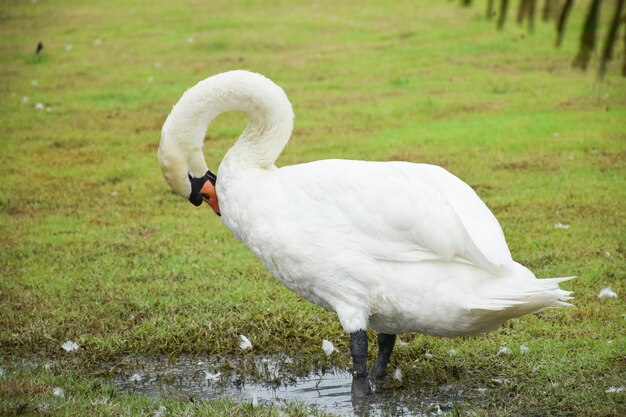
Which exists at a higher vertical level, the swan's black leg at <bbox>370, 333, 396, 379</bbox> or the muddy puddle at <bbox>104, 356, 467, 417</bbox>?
the swan's black leg at <bbox>370, 333, 396, 379</bbox>

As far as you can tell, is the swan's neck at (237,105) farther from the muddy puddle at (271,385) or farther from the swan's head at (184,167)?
the muddy puddle at (271,385)

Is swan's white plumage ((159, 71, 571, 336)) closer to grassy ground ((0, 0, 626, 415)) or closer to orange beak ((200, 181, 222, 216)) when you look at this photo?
orange beak ((200, 181, 222, 216))

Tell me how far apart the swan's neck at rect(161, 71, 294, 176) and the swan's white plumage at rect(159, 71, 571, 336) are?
28cm

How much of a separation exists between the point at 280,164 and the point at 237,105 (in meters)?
5.59

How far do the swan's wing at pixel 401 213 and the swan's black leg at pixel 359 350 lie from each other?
1.49 ft

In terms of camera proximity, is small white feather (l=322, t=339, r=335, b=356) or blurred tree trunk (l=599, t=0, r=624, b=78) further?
small white feather (l=322, t=339, r=335, b=356)

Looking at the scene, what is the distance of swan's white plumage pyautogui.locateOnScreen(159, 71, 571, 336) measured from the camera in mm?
4566

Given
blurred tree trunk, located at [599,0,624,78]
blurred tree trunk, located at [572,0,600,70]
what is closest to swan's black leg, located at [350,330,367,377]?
blurred tree trunk, located at [599,0,624,78]

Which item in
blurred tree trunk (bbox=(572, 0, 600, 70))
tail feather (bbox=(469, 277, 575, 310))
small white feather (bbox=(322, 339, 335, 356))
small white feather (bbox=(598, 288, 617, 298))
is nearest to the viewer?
blurred tree trunk (bbox=(572, 0, 600, 70))

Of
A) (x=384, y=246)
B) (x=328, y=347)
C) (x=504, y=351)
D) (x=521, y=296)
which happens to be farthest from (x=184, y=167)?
(x=504, y=351)

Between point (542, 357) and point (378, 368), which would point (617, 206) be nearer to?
point (542, 357)

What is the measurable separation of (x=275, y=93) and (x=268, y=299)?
6.39 ft

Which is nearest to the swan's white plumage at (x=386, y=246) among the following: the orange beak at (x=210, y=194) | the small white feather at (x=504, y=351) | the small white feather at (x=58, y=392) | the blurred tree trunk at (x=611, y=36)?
the orange beak at (x=210, y=194)

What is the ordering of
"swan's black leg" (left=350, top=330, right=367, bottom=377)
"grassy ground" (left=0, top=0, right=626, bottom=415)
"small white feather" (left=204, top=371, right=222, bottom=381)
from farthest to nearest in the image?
"grassy ground" (left=0, top=0, right=626, bottom=415)
"small white feather" (left=204, top=371, right=222, bottom=381)
"swan's black leg" (left=350, top=330, right=367, bottom=377)
